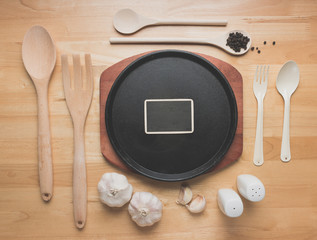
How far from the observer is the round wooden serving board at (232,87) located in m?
0.79

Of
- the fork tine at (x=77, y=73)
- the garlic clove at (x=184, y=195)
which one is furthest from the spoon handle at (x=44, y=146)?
the garlic clove at (x=184, y=195)

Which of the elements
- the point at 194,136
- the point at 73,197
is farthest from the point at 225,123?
the point at 73,197

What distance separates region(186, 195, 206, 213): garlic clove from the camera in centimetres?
79

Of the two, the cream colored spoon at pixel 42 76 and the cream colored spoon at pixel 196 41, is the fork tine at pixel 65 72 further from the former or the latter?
the cream colored spoon at pixel 196 41

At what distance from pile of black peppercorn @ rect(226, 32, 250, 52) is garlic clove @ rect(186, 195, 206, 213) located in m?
0.51

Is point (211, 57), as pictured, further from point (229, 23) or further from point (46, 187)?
point (46, 187)

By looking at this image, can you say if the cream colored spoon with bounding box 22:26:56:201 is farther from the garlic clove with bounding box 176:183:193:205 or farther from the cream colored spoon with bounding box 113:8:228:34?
the garlic clove with bounding box 176:183:193:205

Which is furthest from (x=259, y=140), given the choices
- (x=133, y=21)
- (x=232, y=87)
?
(x=133, y=21)

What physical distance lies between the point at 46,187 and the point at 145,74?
488 mm

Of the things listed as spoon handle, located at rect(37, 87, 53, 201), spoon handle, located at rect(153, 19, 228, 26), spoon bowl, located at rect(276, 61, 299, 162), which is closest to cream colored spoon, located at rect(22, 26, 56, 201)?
spoon handle, located at rect(37, 87, 53, 201)

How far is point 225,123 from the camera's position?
80 centimetres

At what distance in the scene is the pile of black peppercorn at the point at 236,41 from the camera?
0.81 metres

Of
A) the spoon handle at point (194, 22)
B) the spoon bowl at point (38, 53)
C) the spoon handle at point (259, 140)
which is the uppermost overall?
the spoon handle at point (194, 22)

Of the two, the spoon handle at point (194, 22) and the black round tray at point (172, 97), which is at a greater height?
the spoon handle at point (194, 22)
